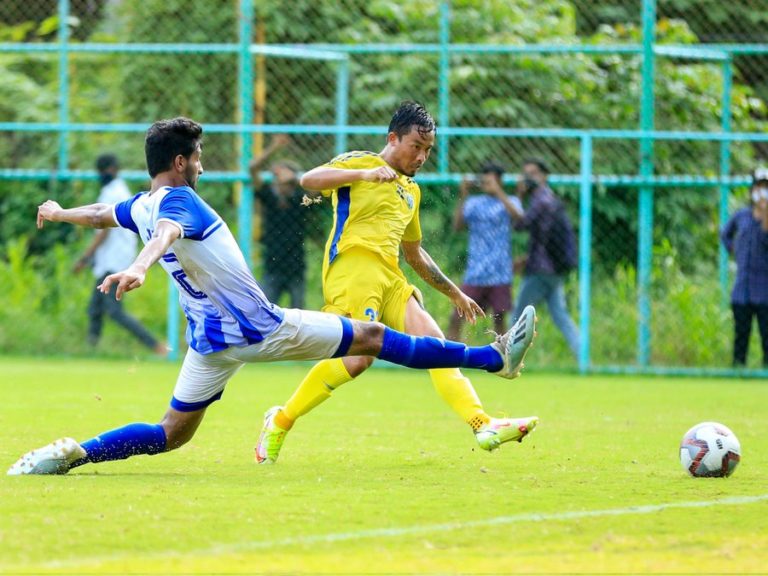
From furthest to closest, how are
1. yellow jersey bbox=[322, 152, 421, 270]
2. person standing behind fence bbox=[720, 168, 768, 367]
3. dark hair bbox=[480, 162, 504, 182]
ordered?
dark hair bbox=[480, 162, 504, 182], person standing behind fence bbox=[720, 168, 768, 367], yellow jersey bbox=[322, 152, 421, 270]

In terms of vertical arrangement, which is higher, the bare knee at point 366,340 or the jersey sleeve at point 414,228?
the jersey sleeve at point 414,228

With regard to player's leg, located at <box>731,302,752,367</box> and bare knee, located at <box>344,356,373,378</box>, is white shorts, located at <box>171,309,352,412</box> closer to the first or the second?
bare knee, located at <box>344,356,373,378</box>

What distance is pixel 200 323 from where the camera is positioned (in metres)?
6.54

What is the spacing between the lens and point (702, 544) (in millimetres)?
5062

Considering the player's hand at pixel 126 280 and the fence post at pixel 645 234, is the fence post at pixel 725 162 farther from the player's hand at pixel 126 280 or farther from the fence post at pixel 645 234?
the player's hand at pixel 126 280

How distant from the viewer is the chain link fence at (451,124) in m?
14.6

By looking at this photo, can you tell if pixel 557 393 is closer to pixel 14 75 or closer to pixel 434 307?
pixel 434 307

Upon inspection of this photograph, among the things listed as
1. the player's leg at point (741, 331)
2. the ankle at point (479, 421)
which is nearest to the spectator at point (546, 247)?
the player's leg at point (741, 331)

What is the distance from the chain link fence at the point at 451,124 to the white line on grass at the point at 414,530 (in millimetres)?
6494

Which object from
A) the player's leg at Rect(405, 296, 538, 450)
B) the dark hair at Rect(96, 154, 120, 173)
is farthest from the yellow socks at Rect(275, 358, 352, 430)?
the dark hair at Rect(96, 154, 120, 173)

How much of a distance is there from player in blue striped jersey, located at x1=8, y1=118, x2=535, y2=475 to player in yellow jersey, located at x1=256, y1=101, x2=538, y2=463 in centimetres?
78

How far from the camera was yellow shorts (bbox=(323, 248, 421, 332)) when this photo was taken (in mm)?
7645

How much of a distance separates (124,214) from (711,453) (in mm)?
3033

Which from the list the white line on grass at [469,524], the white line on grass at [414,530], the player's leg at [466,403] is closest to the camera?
the white line on grass at [414,530]
